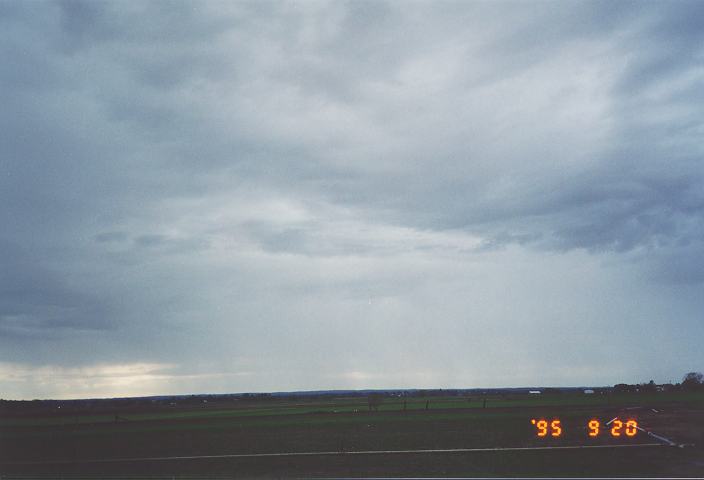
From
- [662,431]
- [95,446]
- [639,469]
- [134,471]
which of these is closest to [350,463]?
[134,471]

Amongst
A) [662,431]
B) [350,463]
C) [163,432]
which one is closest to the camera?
[350,463]

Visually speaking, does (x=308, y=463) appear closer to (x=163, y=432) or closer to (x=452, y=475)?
(x=452, y=475)

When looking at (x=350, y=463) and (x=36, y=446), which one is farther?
(x=36, y=446)

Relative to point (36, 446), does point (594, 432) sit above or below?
above

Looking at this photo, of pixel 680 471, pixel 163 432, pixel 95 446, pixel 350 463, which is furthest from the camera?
pixel 163 432

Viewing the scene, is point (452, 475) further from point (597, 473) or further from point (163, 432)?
point (163, 432)

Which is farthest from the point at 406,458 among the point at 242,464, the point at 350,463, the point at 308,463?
the point at 242,464

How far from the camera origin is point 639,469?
3312 cm

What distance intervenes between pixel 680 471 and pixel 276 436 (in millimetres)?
39212

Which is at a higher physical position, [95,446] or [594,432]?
[594,432]

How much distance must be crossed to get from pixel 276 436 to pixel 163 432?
2089cm

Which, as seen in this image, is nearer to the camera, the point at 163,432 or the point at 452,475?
the point at 452,475

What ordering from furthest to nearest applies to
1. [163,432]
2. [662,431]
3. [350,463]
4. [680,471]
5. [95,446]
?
1. [163,432]
2. [95,446]
3. [662,431]
4. [350,463]
5. [680,471]

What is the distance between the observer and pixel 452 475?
33.5 m
